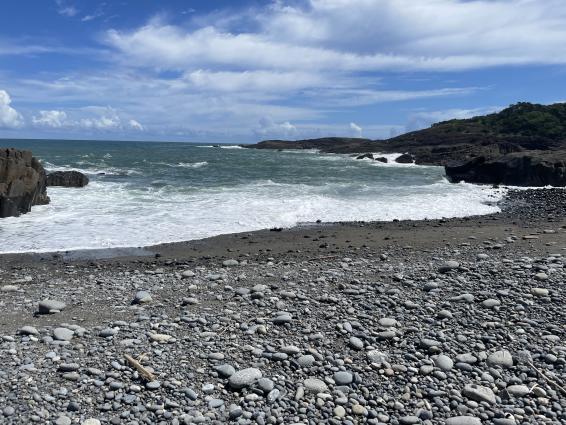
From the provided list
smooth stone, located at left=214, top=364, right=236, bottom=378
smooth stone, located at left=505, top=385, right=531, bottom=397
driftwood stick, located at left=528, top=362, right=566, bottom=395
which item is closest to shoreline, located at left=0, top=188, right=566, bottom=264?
smooth stone, located at left=214, top=364, right=236, bottom=378

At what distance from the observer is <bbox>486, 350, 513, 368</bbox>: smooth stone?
544 cm

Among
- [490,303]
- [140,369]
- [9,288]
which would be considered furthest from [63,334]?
[490,303]

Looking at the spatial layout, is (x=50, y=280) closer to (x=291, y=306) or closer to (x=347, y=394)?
(x=291, y=306)

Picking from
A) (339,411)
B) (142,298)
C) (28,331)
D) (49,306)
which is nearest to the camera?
(339,411)

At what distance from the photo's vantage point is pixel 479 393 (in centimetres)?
490

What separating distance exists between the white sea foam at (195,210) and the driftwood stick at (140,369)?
317 inches

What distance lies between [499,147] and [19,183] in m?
61.0

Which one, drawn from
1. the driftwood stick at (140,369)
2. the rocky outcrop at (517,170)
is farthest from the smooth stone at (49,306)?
the rocky outcrop at (517,170)

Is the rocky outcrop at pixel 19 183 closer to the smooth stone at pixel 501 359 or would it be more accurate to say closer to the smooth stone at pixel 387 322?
the smooth stone at pixel 387 322

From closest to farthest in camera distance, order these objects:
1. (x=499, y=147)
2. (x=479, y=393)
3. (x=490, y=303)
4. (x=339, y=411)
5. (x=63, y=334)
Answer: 1. (x=339, y=411)
2. (x=479, y=393)
3. (x=63, y=334)
4. (x=490, y=303)
5. (x=499, y=147)

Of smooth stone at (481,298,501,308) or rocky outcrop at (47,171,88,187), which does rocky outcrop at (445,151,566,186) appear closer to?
rocky outcrop at (47,171,88,187)

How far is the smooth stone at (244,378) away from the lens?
16.6 ft

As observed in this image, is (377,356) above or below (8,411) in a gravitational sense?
above

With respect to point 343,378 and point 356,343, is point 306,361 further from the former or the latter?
point 356,343
